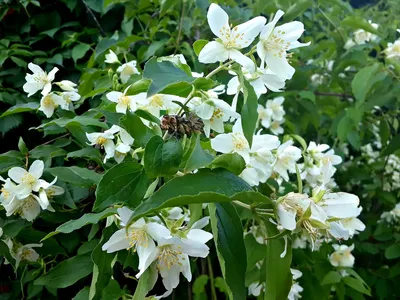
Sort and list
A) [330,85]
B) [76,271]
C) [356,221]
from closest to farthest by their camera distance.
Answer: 1. [76,271]
2. [356,221]
3. [330,85]

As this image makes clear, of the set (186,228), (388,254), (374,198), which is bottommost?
(374,198)

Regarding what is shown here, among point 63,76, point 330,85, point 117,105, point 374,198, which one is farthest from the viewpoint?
point 374,198

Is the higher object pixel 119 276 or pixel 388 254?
pixel 119 276

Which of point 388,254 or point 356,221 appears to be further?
point 388,254

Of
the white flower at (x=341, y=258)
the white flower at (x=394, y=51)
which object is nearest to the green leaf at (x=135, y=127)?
the white flower at (x=341, y=258)

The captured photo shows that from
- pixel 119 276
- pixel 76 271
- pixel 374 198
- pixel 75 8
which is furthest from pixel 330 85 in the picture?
pixel 76 271

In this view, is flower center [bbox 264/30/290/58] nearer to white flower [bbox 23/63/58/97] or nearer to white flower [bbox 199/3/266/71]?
white flower [bbox 199/3/266/71]

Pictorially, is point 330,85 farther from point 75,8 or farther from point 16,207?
point 16,207
